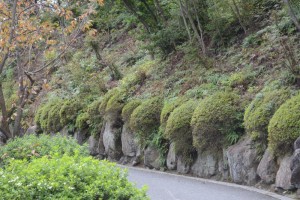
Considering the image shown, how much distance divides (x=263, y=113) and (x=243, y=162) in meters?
1.33

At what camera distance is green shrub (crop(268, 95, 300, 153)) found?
952cm

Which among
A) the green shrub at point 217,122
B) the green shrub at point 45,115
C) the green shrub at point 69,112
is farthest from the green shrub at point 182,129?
the green shrub at point 45,115

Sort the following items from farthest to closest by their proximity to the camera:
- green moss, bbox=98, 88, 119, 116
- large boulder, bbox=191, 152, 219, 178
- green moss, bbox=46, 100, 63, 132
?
green moss, bbox=46, 100, 63, 132 → green moss, bbox=98, 88, 119, 116 → large boulder, bbox=191, 152, 219, 178

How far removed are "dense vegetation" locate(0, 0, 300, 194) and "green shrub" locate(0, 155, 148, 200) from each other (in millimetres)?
2686

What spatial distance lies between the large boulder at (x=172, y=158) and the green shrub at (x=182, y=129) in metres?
0.43

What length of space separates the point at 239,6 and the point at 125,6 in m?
5.91

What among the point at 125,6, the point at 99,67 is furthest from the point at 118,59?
the point at 125,6

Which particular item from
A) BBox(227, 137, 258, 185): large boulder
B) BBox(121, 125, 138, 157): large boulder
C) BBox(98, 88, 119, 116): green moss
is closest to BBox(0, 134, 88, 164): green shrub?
BBox(227, 137, 258, 185): large boulder

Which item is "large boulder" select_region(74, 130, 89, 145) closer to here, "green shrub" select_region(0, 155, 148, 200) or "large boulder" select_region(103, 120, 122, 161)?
"large boulder" select_region(103, 120, 122, 161)

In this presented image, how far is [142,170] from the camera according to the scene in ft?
50.2

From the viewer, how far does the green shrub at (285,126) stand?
9.52 metres

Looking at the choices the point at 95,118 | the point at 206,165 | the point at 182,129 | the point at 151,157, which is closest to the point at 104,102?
the point at 95,118

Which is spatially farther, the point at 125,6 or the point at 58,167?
the point at 125,6

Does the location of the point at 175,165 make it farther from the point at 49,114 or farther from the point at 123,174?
the point at 49,114
